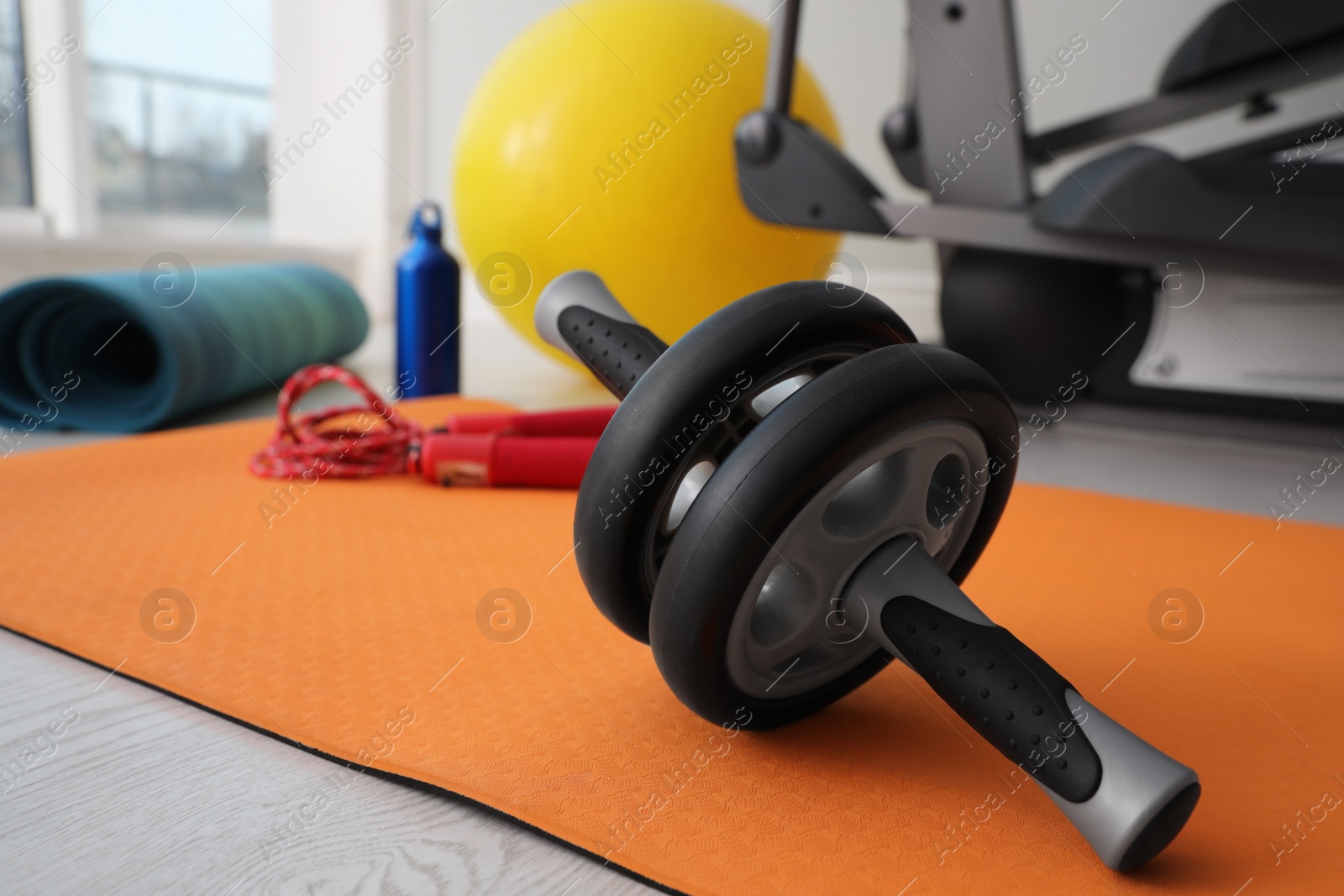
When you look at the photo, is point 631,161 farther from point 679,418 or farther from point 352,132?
point 352,132

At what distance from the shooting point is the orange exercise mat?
507 millimetres

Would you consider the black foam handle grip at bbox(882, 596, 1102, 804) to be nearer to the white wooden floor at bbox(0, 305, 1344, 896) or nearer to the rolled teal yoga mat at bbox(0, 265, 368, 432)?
the white wooden floor at bbox(0, 305, 1344, 896)

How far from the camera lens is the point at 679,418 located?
0.52 meters

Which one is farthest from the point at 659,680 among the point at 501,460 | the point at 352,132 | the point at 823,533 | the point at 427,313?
the point at 352,132

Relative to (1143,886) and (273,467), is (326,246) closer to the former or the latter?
(273,467)

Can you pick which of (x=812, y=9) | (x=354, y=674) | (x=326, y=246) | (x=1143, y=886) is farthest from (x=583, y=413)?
(x=326, y=246)

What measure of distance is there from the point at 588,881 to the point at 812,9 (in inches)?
113

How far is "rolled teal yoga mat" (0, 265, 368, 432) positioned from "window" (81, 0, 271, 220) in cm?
128

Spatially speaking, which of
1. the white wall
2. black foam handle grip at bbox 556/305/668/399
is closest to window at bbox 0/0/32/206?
the white wall

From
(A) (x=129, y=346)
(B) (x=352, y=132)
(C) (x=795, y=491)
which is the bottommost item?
(A) (x=129, y=346)

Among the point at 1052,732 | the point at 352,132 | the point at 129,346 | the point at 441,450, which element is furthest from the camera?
the point at 352,132

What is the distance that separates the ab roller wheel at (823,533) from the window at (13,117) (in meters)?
2.49

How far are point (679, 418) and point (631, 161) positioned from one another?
1.43m

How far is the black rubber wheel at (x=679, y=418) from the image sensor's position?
1.71 ft
